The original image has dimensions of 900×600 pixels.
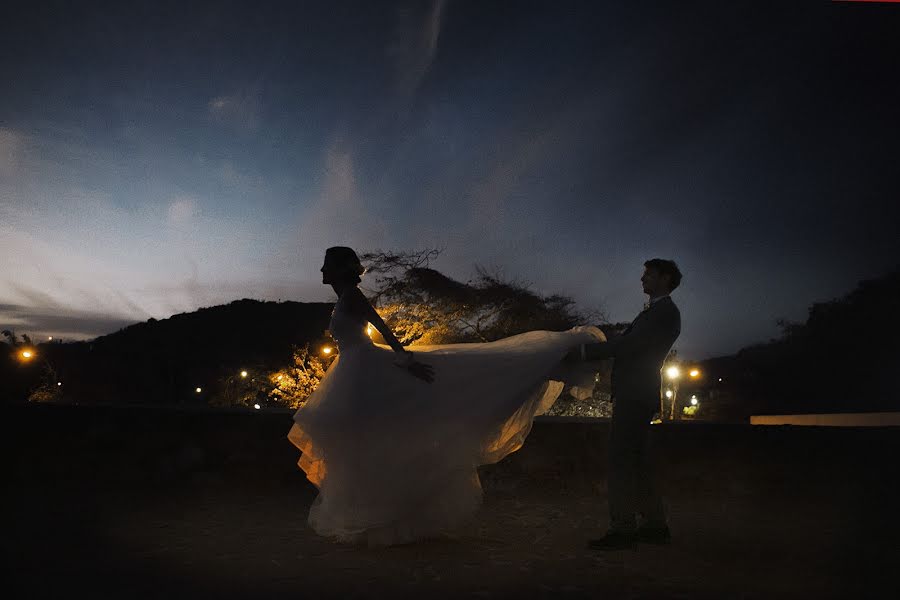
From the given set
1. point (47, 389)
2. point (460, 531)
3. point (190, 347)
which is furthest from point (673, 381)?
point (190, 347)

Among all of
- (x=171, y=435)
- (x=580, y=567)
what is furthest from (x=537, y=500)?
(x=171, y=435)

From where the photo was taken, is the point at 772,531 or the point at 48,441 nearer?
the point at 772,531

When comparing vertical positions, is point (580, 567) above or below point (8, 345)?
below

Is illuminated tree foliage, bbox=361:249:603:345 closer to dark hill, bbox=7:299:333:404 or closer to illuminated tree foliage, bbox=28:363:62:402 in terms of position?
illuminated tree foliage, bbox=28:363:62:402

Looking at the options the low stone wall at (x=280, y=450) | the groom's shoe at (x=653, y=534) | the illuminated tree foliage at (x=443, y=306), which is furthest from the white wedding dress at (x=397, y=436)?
the illuminated tree foliage at (x=443, y=306)

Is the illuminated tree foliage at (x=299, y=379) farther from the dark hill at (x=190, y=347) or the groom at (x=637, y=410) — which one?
the dark hill at (x=190, y=347)

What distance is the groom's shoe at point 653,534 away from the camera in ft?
14.8

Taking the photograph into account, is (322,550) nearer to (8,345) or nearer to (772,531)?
(772,531)

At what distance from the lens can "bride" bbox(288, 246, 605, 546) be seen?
4145 mm

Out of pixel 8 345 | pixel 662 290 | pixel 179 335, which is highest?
pixel 179 335

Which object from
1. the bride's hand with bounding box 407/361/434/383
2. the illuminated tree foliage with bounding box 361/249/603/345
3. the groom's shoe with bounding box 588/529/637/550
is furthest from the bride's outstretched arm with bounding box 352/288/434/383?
the illuminated tree foliage with bounding box 361/249/603/345

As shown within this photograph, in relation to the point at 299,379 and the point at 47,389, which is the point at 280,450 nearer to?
the point at 299,379

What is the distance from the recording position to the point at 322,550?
426 centimetres

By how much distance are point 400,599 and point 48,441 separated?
539cm
